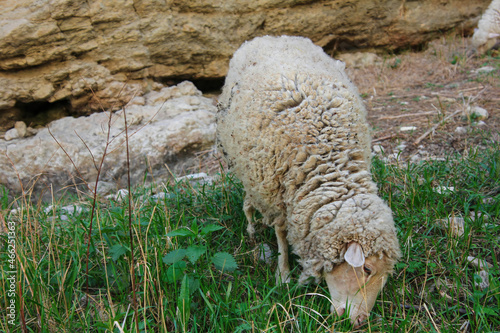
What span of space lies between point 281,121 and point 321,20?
4374 mm

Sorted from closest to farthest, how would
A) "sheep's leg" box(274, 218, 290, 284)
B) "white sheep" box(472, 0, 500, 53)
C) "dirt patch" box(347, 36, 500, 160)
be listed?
"sheep's leg" box(274, 218, 290, 284) < "dirt patch" box(347, 36, 500, 160) < "white sheep" box(472, 0, 500, 53)

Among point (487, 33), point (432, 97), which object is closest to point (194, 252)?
point (432, 97)

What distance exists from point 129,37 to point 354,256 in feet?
14.1

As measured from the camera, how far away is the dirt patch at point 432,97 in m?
3.83

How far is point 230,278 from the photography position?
2.47 meters

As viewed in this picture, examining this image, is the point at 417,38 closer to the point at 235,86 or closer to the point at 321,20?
the point at 321,20

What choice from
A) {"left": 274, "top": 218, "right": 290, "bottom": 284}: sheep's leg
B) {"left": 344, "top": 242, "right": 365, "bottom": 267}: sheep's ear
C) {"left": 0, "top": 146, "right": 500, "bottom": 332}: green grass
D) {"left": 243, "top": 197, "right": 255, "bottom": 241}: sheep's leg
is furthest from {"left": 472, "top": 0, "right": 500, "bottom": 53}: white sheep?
{"left": 344, "top": 242, "right": 365, "bottom": 267}: sheep's ear

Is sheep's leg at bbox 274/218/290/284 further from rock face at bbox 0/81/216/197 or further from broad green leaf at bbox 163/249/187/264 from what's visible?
rock face at bbox 0/81/216/197

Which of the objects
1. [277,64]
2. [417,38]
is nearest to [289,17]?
[417,38]

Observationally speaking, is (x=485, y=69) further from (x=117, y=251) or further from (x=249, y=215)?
(x=117, y=251)

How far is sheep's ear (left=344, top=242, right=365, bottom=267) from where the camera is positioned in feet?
→ 6.17

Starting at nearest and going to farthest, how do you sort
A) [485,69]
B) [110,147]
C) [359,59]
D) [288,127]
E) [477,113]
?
[288,127] → [477,113] → [110,147] → [485,69] → [359,59]

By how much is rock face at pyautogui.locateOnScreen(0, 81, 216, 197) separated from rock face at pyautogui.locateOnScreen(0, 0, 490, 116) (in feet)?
1.33

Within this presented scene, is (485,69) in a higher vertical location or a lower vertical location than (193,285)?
lower
